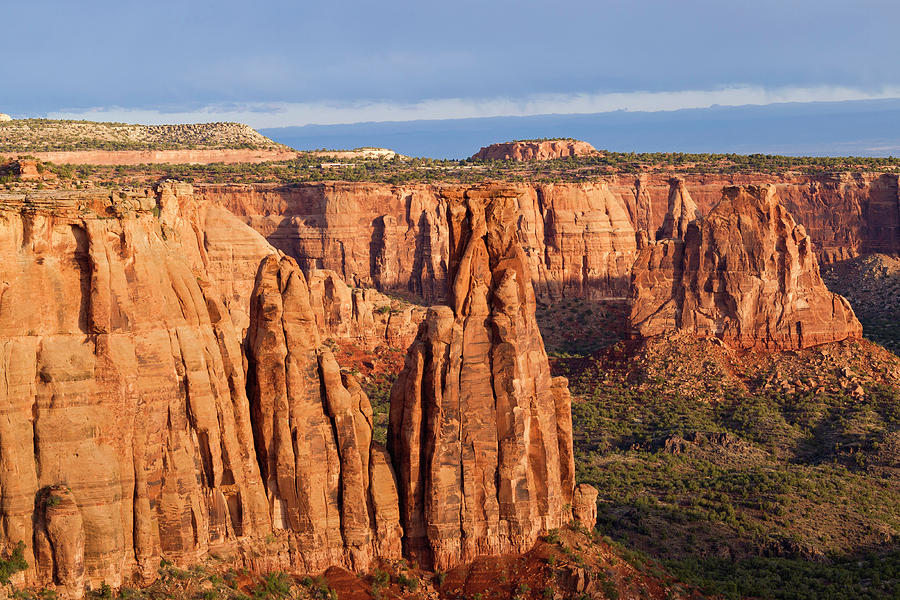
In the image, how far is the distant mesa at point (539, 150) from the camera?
17188 centimetres

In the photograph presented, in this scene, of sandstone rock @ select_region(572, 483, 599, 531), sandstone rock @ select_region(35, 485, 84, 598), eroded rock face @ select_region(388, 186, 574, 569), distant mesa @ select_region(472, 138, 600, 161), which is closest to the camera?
sandstone rock @ select_region(35, 485, 84, 598)

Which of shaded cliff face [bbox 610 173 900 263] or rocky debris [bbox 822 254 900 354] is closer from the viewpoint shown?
rocky debris [bbox 822 254 900 354]

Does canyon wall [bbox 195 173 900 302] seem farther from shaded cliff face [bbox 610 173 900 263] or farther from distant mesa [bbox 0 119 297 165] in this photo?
distant mesa [bbox 0 119 297 165]

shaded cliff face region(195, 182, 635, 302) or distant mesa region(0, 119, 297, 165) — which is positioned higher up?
distant mesa region(0, 119, 297, 165)

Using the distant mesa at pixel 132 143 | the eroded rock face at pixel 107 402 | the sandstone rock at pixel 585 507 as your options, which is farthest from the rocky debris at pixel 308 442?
the distant mesa at pixel 132 143

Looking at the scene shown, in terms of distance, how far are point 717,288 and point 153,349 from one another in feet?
198

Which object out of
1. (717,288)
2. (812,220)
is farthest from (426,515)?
(812,220)

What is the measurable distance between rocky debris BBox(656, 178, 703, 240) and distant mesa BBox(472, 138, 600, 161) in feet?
113

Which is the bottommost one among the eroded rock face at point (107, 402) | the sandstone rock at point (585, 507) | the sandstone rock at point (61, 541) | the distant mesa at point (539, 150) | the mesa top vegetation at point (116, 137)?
the sandstone rock at point (585, 507)

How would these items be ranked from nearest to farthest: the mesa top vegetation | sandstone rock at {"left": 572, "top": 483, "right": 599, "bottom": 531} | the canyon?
the canyon
sandstone rock at {"left": 572, "top": 483, "right": 599, "bottom": 531}
the mesa top vegetation

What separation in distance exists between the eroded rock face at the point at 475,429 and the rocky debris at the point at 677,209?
8573 cm

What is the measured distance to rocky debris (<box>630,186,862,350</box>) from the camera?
8950 centimetres

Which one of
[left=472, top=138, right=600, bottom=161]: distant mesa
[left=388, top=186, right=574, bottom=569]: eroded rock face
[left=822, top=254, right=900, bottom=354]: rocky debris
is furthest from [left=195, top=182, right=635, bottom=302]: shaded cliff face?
[left=388, top=186, right=574, bottom=569]: eroded rock face

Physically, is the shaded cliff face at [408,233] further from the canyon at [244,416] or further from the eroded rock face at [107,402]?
the eroded rock face at [107,402]
